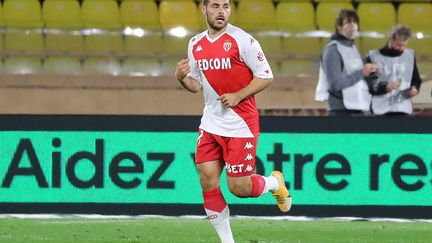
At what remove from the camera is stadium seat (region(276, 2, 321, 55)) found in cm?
1371

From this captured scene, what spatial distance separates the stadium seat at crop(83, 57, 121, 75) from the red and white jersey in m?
6.31

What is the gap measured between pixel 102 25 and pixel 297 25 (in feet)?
8.04

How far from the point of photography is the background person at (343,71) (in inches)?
380

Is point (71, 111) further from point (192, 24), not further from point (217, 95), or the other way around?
point (217, 95)

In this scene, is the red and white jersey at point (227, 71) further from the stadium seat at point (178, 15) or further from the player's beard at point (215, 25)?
Answer: the stadium seat at point (178, 15)

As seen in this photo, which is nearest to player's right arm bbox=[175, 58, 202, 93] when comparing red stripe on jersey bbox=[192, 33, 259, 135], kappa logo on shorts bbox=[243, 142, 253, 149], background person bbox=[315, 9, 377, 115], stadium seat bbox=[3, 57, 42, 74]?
red stripe on jersey bbox=[192, 33, 259, 135]

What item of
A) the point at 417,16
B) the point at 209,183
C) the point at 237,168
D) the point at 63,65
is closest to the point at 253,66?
the point at 237,168

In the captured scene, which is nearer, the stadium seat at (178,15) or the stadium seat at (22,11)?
the stadium seat at (22,11)

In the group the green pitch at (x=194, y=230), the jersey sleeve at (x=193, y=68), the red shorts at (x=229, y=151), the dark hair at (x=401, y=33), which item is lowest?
the green pitch at (x=194, y=230)

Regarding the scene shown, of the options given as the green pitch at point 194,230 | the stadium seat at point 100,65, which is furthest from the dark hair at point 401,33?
the stadium seat at point 100,65

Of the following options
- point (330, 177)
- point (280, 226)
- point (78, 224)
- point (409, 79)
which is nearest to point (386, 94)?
point (409, 79)

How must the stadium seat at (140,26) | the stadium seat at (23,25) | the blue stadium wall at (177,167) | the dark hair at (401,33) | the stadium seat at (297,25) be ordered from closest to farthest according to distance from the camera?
1. the blue stadium wall at (177,167)
2. the dark hair at (401,33)
3. the stadium seat at (23,25)
4. the stadium seat at (140,26)
5. the stadium seat at (297,25)

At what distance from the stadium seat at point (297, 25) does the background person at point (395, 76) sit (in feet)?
11.6

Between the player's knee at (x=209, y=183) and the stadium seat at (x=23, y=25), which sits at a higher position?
the stadium seat at (x=23, y=25)
